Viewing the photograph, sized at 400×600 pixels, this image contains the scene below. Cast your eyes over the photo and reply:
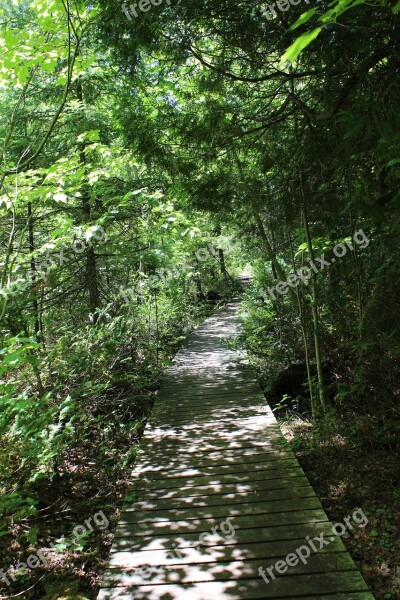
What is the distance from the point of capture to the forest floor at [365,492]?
3109 mm

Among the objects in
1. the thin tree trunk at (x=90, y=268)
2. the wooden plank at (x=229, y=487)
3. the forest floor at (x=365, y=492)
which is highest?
the thin tree trunk at (x=90, y=268)

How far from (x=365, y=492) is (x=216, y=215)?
419cm

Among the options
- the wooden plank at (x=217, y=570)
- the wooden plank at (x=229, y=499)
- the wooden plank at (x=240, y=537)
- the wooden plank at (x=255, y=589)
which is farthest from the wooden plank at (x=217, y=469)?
the wooden plank at (x=255, y=589)

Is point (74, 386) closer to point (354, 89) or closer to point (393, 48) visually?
point (354, 89)

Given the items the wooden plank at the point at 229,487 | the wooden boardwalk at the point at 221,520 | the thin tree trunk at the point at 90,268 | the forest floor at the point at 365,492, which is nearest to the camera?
the wooden boardwalk at the point at 221,520

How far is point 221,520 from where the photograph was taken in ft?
11.3

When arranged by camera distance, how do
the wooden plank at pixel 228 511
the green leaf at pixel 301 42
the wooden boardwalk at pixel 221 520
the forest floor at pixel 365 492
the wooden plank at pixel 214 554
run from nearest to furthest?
1. the green leaf at pixel 301 42
2. the wooden boardwalk at pixel 221 520
3. the wooden plank at pixel 214 554
4. the forest floor at pixel 365 492
5. the wooden plank at pixel 228 511

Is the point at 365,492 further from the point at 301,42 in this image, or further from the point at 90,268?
the point at 90,268

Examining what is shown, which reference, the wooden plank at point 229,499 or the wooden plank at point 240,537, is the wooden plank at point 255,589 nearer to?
the wooden plank at point 240,537

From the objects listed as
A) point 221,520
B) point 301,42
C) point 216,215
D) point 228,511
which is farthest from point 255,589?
point 216,215

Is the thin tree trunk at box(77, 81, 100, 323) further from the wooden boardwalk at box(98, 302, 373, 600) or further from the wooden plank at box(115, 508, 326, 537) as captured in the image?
the wooden plank at box(115, 508, 326, 537)

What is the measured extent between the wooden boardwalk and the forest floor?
14.4 inches

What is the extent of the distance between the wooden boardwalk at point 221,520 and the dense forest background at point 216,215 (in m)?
0.46

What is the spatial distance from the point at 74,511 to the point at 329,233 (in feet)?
15.2
